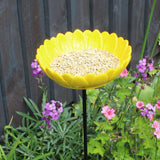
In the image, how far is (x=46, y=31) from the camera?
8.19 feet

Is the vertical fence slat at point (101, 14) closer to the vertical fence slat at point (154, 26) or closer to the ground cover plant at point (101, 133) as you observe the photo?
the ground cover plant at point (101, 133)

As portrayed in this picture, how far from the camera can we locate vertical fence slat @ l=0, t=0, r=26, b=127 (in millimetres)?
2111

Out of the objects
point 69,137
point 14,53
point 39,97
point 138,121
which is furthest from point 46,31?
point 138,121

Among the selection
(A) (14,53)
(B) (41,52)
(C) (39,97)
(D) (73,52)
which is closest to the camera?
(B) (41,52)

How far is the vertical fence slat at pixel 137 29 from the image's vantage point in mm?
3643

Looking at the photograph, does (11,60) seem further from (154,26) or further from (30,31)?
(154,26)

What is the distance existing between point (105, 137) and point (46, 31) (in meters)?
1.04

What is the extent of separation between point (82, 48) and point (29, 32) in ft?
1.75

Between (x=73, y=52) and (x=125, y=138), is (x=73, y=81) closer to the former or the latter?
(x=73, y=52)

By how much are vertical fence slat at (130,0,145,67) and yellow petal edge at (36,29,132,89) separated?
5.73 ft

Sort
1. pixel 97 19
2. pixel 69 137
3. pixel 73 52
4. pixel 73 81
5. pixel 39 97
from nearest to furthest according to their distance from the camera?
pixel 73 81
pixel 73 52
pixel 69 137
pixel 39 97
pixel 97 19

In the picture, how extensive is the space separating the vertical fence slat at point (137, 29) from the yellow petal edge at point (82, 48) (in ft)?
5.73

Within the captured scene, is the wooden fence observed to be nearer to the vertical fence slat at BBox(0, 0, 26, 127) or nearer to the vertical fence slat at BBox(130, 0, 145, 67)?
the vertical fence slat at BBox(0, 0, 26, 127)

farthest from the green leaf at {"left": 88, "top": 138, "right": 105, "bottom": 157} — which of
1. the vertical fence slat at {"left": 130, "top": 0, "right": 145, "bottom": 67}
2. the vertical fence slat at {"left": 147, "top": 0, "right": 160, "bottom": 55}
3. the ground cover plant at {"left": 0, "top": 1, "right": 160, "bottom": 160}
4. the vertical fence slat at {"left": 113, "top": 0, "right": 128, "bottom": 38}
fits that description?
the vertical fence slat at {"left": 147, "top": 0, "right": 160, "bottom": 55}
